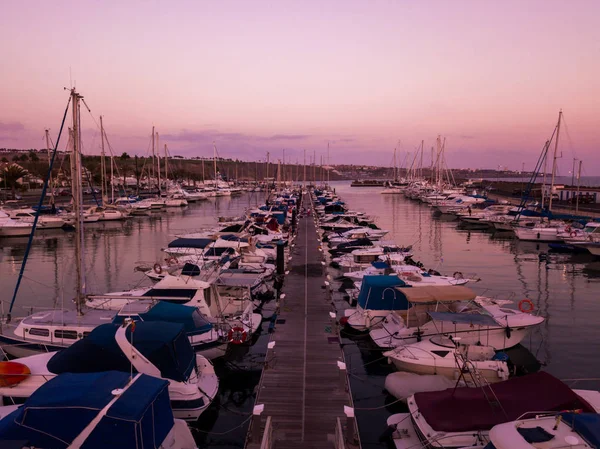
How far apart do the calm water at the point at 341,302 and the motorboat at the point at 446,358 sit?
→ 1523mm

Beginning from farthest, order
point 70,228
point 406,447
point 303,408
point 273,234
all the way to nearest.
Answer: point 70,228
point 273,234
point 303,408
point 406,447

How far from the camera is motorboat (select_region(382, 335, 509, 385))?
16016 mm

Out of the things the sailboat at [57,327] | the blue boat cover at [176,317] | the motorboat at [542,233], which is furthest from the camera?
the motorboat at [542,233]

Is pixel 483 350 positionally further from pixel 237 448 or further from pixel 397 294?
pixel 237 448

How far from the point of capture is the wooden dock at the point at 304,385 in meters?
11.9

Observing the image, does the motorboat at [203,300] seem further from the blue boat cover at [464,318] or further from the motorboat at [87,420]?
the motorboat at [87,420]

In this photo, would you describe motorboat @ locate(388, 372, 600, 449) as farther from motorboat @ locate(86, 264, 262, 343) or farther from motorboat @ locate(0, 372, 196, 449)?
motorboat @ locate(86, 264, 262, 343)

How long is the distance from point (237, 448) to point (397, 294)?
10.5 meters

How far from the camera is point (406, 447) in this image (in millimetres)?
12461

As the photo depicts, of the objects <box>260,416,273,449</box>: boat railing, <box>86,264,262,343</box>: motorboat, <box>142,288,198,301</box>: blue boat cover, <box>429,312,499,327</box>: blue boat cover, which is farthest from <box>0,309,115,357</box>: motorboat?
<box>429,312,499,327</box>: blue boat cover

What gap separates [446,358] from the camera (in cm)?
1650

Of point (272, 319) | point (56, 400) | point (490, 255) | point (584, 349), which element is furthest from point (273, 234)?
point (56, 400)

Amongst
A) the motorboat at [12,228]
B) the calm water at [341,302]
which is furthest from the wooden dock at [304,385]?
the motorboat at [12,228]

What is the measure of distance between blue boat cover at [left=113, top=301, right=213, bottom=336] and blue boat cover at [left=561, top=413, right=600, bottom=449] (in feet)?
40.4
